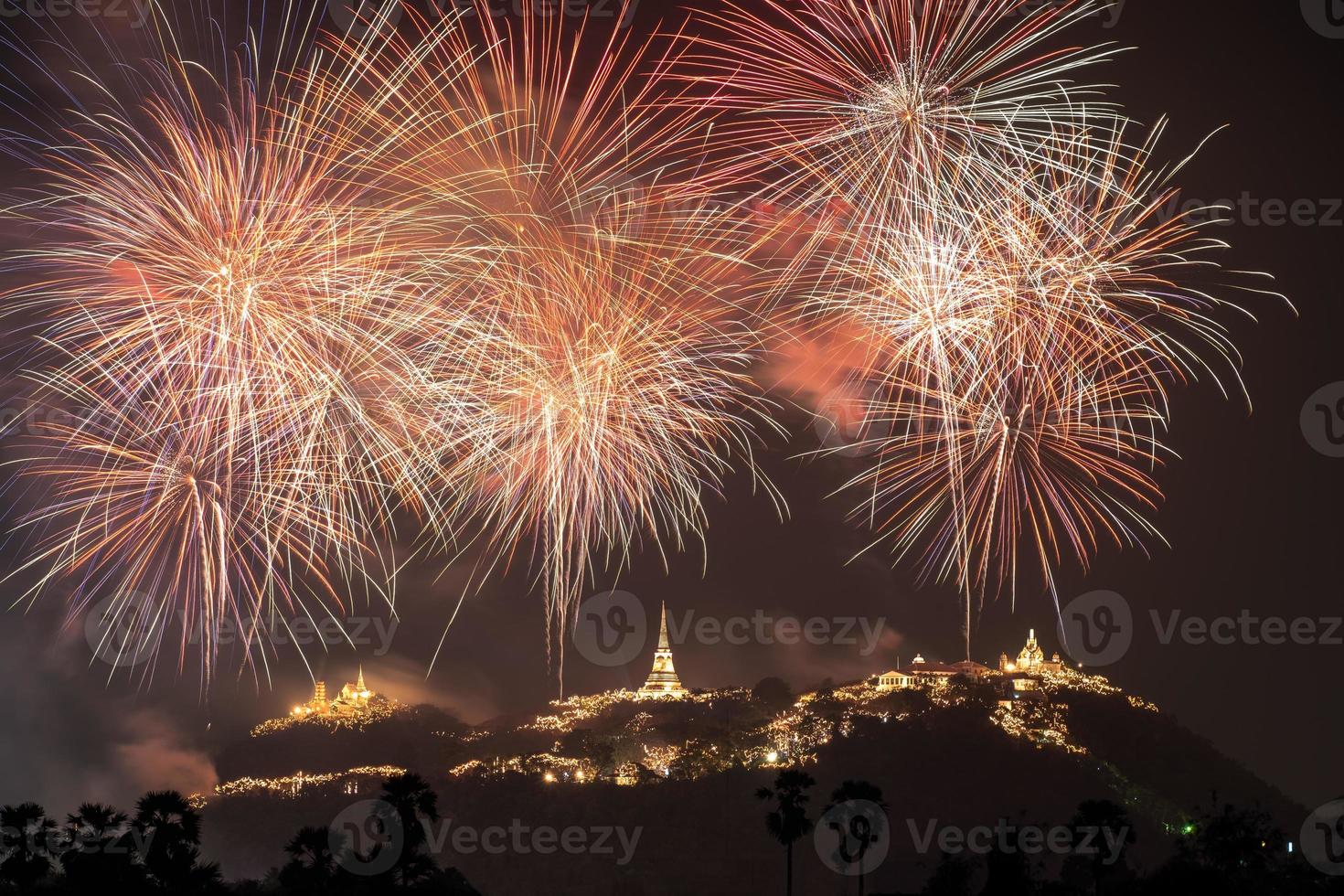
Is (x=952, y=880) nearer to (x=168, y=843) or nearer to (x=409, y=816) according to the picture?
(x=409, y=816)

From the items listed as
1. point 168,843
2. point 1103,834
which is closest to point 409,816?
point 168,843

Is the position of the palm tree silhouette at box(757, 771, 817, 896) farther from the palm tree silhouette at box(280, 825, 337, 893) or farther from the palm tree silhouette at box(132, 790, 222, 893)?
the palm tree silhouette at box(132, 790, 222, 893)

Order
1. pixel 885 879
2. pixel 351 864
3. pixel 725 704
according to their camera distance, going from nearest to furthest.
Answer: pixel 351 864, pixel 885 879, pixel 725 704

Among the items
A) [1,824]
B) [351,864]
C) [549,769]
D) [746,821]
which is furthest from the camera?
[549,769]

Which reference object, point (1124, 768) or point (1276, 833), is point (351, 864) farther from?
point (1124, 768)

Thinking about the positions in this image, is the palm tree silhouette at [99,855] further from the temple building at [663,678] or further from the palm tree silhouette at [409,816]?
the temple building at [663,678]

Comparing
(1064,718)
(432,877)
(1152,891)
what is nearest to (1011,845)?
(1152,891)

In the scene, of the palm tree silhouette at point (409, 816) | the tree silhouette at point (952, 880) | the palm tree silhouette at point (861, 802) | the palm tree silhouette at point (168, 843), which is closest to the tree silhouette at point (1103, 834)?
the tree silhouette at point (952, 880)
